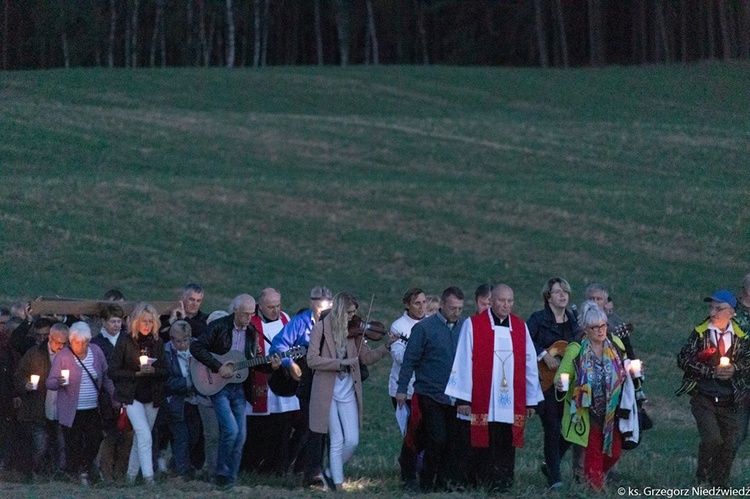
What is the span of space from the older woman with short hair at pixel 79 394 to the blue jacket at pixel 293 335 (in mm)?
1658

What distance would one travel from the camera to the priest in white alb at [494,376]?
35.5 ft

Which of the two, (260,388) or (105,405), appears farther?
(260,388)

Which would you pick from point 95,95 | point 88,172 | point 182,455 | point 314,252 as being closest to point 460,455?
point 182,455

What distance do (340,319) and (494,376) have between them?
59.4 inches

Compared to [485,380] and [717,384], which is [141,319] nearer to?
[485,380]

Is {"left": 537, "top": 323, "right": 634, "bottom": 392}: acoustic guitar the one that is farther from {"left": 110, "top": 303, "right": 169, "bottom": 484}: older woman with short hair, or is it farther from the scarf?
{"left": 110, "top": 303, "right": 169, "bottom": 484}: older woman with short hair

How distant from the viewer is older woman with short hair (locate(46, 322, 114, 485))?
12.0 metres

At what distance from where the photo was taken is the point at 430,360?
1122 cm

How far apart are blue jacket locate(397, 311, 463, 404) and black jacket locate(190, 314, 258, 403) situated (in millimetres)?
1568

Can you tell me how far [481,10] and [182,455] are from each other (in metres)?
70.2

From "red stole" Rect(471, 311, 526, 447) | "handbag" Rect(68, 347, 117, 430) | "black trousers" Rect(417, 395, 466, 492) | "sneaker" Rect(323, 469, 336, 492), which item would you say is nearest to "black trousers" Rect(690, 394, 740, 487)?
"red stole" Rect(471, 311, 526, 447)

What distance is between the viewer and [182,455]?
12133 mm

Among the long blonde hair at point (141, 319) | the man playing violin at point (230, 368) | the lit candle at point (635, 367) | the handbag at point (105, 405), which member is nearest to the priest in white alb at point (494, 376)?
the lit candle at point (635, 367)

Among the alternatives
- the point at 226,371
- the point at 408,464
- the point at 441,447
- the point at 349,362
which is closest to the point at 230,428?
the point at 226,371
